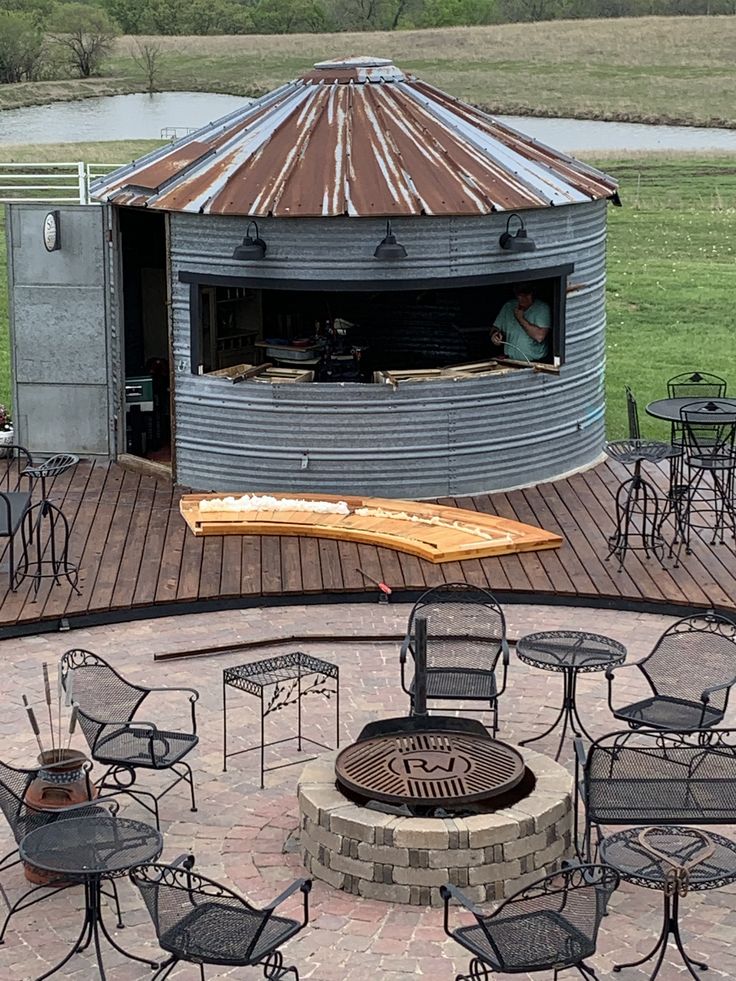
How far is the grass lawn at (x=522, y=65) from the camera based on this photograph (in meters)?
38.4

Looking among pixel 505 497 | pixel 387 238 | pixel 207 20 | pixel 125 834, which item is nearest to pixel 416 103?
pixel 387 238

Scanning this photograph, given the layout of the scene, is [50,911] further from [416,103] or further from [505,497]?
[416,103]

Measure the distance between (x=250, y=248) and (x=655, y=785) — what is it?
286 inches

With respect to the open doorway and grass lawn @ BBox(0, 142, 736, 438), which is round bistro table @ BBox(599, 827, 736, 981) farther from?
grass lawn @ BBox(0, 142, 736, 438)

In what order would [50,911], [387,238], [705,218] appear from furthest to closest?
[705,218] < [387,238] < [50,911]

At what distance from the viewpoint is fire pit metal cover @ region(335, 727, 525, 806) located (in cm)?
929

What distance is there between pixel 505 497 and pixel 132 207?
164 inches

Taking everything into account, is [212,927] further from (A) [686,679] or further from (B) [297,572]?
(B) [297,572]

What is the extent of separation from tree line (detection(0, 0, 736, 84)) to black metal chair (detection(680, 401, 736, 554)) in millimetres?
24055

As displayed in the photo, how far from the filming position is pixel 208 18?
40.3m

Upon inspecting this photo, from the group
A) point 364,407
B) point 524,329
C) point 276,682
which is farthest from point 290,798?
point 524,329

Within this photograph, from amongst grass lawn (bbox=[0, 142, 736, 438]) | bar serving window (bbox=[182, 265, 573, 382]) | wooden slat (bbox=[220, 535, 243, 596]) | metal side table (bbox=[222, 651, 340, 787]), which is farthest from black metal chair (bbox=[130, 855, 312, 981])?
grass lawn (bbox=[0, 142, 736, 438])

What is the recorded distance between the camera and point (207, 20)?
4050 cm

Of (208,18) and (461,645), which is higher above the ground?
(208,18)
